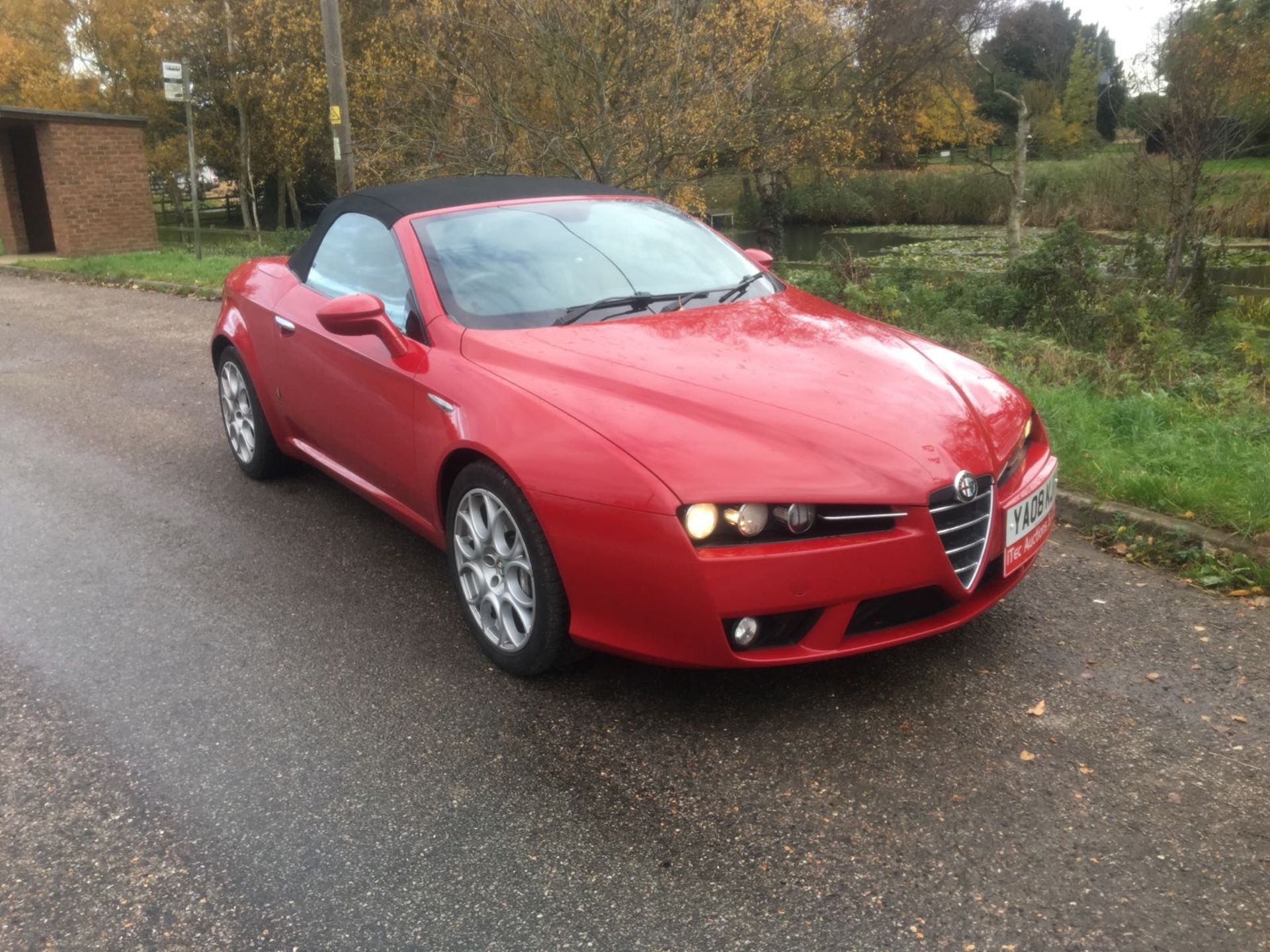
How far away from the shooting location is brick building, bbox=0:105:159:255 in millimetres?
20703

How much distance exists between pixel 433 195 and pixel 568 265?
80 cm

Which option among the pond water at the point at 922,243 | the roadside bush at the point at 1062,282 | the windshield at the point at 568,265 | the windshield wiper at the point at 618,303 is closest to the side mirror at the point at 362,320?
the windshield at the point at 568,265

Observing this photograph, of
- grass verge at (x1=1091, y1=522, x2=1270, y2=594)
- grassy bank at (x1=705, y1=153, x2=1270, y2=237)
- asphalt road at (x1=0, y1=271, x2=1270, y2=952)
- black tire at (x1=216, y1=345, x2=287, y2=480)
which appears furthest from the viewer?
grassy bank at (x1=705, y1=153, x2=1270, y2=237)

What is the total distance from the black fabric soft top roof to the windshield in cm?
12

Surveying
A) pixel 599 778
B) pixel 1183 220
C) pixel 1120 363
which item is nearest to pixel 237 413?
pixel 599 778

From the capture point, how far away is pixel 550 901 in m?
2.41

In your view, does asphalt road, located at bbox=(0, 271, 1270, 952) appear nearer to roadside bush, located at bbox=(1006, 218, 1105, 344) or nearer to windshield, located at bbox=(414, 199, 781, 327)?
windshield, located at bbox=(414, 199, 781, 327)

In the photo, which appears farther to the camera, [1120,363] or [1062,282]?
[1062,282]

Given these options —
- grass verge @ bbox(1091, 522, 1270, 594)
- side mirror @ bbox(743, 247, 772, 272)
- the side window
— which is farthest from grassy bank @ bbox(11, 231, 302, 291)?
grass verge @ bbox(1091, 522, 1270, 594)

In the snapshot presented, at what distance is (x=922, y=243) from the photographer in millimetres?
29188

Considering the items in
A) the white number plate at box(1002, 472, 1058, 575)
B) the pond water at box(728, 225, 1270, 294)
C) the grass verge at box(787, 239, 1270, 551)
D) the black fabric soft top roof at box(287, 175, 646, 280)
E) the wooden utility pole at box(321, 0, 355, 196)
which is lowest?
the pond water at box(728, 225, 1270, 294)

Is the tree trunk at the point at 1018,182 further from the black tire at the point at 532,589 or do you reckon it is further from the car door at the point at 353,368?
the black tire at the point at 532,589

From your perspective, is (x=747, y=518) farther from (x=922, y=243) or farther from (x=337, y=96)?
(x=922, y=243)

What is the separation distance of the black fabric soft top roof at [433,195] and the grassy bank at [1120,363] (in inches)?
104
